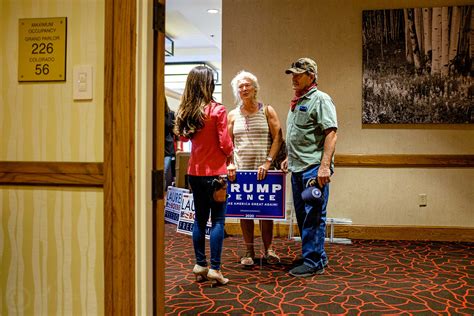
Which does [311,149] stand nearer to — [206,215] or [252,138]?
[252,138]

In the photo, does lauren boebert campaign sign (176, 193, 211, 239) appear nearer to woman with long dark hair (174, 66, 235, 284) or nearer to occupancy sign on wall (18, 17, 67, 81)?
woman with long dark hair (174, 66, 235, 284)

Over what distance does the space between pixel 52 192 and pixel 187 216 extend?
334cm

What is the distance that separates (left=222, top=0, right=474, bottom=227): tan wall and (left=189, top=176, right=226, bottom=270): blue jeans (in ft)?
6.96

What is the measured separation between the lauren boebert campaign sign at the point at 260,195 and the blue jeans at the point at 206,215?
0.59 metres

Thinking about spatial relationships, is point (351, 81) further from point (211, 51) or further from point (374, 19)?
point (211, 51)

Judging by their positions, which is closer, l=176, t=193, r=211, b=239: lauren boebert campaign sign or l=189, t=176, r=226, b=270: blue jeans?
l=189, t=176, r=226, b=270: blue jeans

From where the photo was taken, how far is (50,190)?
1661 mm

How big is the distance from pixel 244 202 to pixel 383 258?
1.36 m

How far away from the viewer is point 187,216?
496 cm

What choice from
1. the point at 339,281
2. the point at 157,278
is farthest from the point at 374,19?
the point at 157,278

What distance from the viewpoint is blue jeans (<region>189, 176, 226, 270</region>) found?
3.18 m

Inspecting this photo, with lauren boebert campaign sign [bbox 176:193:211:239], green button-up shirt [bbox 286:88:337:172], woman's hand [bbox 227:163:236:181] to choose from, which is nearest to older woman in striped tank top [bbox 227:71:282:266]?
woman's hand [bbox 227:163:236:181]

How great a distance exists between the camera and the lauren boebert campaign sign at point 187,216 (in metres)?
4.93

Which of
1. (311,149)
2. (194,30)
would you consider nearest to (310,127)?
(311,149)
